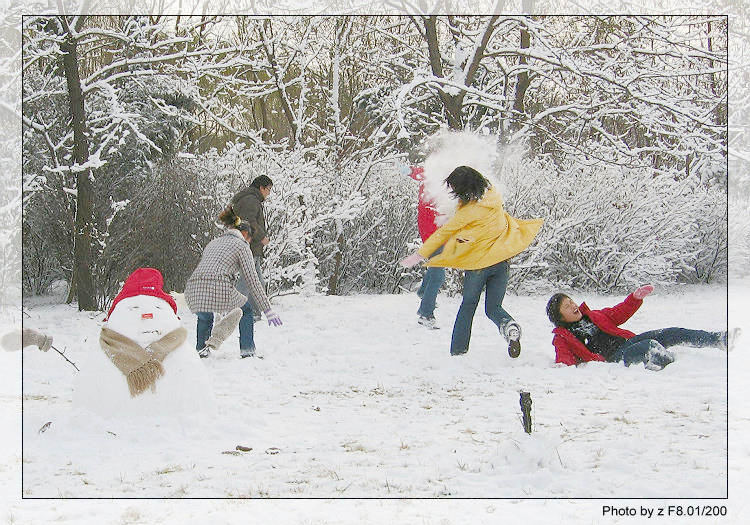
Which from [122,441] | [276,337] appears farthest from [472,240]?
[122,441]

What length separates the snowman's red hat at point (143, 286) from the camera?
4008 millimetres

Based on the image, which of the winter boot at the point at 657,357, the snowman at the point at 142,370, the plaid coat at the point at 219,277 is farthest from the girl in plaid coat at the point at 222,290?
Result: the winter boot at the point at 657,357

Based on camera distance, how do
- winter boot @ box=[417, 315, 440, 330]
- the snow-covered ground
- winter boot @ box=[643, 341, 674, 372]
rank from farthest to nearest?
winter boot @ box=[417, 315, 440, 330] < winter boot @ box=[643, 341, 674, 372] < the snow-covered ground

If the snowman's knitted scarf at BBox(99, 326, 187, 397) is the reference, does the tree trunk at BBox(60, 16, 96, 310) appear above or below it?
above

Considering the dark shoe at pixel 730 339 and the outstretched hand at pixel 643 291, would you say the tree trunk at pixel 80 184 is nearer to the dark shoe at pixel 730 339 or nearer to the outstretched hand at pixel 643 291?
the outstretched hand at pixel 643 291

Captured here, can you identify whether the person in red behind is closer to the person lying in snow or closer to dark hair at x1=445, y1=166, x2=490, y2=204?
dark hair at x1=445, y1=166, x2=490, y2=204

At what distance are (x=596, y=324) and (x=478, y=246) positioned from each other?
907mm

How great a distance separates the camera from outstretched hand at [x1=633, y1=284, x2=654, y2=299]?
487 centimetres

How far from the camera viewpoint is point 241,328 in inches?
207

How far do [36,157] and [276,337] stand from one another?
2897mm

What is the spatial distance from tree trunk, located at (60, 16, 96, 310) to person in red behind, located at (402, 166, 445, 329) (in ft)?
8.26

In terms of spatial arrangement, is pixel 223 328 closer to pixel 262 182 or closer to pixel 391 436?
pixel 262 182

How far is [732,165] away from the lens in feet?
25.4

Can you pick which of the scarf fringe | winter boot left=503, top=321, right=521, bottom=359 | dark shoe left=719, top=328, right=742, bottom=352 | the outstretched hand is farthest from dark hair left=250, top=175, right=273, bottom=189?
dark shoe left=719, top=328, right=742, bottom=352
